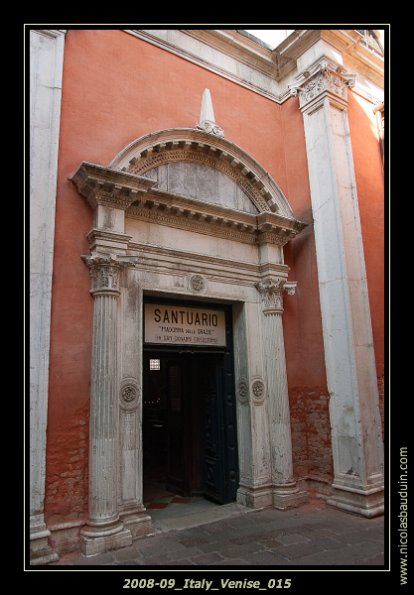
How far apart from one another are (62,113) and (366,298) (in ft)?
14.6

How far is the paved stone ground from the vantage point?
3.63 metres

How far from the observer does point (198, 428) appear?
6215 mm

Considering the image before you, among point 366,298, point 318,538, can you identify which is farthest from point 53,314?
point 366,298

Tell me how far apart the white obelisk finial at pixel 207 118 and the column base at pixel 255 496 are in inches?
183

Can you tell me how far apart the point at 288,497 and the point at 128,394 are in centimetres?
246

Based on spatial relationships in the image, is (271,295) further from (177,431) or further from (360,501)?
(360,501)

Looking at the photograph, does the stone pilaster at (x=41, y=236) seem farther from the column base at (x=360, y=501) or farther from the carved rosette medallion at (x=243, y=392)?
the column base at (x=360, y=501)

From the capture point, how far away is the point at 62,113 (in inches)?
183

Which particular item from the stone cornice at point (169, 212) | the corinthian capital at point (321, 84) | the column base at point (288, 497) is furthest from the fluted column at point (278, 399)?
the corinthian capital at point (321, 84)

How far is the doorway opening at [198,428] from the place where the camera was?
5500 millimetres

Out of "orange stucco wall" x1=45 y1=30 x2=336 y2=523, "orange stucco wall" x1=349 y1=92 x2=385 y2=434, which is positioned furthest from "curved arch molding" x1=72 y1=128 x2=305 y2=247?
"orange stucco wall" x1=349 y1=92 x2=385 y2=434

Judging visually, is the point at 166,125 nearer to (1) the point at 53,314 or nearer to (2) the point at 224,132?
(2) the point at 224,132

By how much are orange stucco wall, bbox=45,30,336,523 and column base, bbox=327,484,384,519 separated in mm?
384

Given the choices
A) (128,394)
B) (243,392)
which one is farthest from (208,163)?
(128,394)
